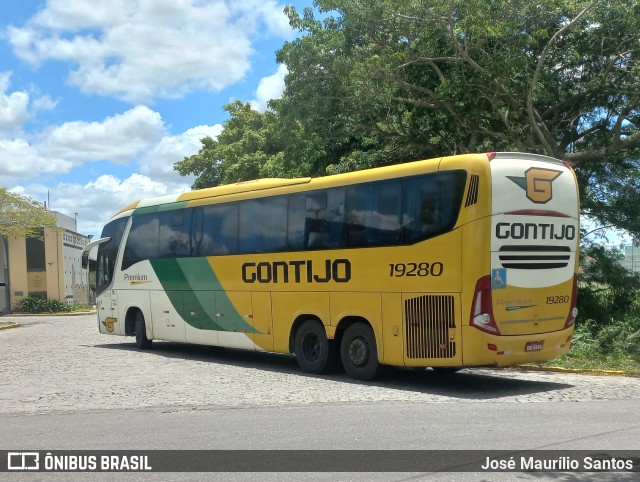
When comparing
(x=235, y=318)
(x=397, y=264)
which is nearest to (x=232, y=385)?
(x=235, y=318)

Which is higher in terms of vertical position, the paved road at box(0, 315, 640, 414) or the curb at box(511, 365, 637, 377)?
the paved road at box(0, 315, 640, 414)

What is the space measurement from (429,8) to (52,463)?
13175 mm

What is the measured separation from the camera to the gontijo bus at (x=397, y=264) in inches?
423

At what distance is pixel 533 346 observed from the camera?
1112 cm

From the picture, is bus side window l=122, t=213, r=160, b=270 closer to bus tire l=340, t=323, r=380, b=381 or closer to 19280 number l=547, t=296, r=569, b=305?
bus tire l=340, t=323, r=380, b=381

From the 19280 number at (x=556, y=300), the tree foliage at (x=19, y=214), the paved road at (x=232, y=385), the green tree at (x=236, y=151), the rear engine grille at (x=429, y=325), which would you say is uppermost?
the green tree at (x=236, y=151)

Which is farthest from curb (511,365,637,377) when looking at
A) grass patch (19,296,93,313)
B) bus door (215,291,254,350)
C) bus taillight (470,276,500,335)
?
grass patch (19,296,93,313)

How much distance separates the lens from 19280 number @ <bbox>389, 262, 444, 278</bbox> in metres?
11.1

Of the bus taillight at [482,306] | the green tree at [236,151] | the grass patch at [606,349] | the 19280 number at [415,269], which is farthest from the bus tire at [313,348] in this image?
the green tree at [236,151]

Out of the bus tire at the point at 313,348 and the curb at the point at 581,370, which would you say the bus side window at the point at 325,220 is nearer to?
the bus tire at the point at 313,348

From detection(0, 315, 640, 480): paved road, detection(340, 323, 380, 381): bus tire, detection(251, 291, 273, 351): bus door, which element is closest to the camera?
detection(0, 315, 640, 480): paved road

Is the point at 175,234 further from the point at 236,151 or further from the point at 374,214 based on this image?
the point at 236,151

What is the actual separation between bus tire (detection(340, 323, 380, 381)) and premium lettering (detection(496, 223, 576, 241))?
2891 mm

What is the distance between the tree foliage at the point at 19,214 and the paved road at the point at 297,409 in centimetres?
2180
